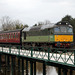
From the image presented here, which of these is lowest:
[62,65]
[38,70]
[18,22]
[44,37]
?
[38,70]

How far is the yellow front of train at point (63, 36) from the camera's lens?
20.9 meters

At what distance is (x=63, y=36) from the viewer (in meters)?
21.2

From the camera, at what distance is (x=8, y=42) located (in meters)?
31.5

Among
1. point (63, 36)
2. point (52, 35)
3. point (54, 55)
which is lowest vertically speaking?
point (54, 55)

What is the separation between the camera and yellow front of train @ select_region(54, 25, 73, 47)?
824 inches

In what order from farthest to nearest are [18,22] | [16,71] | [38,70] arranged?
[18,22] < [38,70] < [16,71]

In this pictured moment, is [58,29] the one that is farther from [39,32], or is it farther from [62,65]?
[62,65]

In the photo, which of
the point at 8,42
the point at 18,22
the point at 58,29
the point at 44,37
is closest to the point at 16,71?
the point at 44,37

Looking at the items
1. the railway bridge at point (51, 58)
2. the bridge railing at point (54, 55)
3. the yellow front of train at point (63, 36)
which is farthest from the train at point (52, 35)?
the bridge railing at point (54, 55)

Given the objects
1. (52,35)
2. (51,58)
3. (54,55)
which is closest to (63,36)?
(52,35)

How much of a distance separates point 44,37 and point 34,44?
226 cm

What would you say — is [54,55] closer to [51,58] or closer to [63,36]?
[51,58]

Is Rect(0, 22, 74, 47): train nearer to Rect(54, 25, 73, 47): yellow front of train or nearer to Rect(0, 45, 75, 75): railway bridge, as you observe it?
Rect(54, 25, 73, 47): yellow front of train

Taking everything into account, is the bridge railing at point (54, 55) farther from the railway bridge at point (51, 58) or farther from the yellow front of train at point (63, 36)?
the yellow front of train at point (63, 36)
